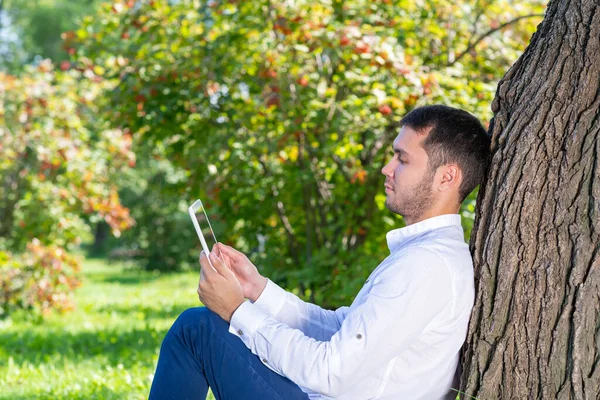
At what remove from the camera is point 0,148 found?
959 centimetres

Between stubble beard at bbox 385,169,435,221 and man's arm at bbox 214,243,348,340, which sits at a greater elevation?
stubble beard at bbox 385,169,435,221

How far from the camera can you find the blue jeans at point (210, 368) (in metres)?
2.41

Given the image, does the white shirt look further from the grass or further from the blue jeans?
the grass

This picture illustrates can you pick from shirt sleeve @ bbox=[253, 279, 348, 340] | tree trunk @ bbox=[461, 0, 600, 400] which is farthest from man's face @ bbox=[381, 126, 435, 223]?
shirt sleeve @ bbox=[253, 279, 348, 340]

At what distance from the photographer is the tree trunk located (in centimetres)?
221

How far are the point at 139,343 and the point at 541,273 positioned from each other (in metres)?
4.58

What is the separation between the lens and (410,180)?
2428mm

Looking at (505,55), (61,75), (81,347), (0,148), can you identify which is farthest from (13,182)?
(505,55)

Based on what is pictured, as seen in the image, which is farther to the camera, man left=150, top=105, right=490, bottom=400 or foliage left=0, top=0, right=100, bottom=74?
foliage left=0, top=0, right=100, bottom=74

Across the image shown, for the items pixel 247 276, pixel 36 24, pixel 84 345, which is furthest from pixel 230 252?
pixel 36 24

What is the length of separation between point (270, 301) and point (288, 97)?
3.42 metres

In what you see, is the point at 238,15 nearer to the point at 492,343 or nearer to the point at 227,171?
the point at 227,171

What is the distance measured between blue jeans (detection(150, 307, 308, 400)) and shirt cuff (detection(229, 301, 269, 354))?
68 mm

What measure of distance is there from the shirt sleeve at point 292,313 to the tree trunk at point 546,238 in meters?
0.53
